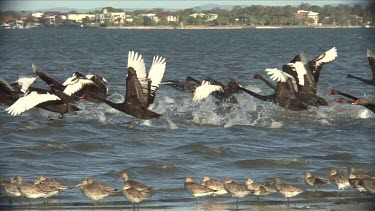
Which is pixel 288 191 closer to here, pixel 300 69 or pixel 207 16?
pixel 300 69

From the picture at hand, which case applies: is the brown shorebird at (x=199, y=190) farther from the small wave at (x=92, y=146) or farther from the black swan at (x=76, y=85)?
the black swan at (x=76, y=85)

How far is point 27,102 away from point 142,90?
2.32m

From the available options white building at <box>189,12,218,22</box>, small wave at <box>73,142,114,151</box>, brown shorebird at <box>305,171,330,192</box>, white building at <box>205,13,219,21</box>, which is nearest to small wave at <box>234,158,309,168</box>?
brown shorebird at <box>305,171,330,192</box>

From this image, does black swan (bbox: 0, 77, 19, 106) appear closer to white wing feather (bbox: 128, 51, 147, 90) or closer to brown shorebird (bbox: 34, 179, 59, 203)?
white wing feather (bbox: 128, 51, 147, 90)

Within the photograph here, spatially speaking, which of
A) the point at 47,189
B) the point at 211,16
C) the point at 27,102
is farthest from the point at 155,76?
the point at 211,16

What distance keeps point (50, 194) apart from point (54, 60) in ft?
133

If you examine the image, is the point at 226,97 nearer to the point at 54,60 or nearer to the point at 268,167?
the point at 268,167

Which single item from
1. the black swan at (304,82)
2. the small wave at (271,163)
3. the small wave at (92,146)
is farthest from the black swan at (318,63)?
the small wave at (271,163)

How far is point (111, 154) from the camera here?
15.8 metres

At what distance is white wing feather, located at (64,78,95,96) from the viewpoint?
1945 cm

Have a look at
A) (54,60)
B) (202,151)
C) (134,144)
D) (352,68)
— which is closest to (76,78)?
(134,144)

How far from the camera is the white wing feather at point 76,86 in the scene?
19.5 meters

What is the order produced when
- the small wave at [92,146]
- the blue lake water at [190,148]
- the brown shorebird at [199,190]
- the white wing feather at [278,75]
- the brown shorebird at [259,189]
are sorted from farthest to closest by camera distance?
the white wing feather at [278,75] < the small wave at [92,146] < the blue lake water at [190,148] < the brown shorebird at [259,189] < the brown shorebird at [199,190]

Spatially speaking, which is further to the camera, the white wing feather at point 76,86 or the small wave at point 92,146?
the white wing feather at point 76,86
